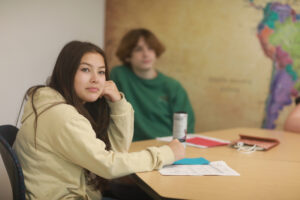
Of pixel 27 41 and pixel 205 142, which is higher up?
pixel 27 41

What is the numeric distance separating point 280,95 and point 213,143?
50.1 inches

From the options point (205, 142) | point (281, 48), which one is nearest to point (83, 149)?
point (205, 142)

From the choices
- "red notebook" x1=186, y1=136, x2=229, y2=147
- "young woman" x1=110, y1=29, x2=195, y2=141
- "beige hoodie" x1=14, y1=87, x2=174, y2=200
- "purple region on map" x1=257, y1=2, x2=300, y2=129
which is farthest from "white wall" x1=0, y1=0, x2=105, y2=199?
"purple region on map" x1=257, y1=2, x2=300, y2=129

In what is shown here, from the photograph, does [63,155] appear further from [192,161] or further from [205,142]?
[205,142]

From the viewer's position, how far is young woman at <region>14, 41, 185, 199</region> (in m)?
1.22

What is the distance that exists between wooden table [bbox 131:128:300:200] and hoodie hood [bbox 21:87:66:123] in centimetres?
43

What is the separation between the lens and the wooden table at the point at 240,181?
113cm

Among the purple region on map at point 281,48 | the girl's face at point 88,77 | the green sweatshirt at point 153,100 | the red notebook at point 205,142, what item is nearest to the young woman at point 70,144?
the girl's face at point 88,77

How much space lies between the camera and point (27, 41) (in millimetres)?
2250

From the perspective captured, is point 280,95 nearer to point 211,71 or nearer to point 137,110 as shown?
point 211,71

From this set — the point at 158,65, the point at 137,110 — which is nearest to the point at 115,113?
the point at 137,110

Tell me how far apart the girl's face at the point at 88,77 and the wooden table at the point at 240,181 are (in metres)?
0.43

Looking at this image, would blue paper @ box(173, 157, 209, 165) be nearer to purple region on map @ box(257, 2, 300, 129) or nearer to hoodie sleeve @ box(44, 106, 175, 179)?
hoodie sleeve @ box(44, 106, 175, 179)

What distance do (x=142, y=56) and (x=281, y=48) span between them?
1188mm
